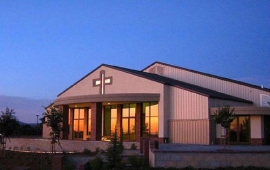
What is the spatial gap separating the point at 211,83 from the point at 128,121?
10077 mm

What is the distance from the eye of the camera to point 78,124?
47.0 meters

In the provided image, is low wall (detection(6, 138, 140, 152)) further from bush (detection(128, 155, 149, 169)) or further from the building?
bush (detection(128, 155, 149, 169))

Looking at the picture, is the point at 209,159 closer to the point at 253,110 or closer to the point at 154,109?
the point at 253,110

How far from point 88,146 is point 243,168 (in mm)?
16634

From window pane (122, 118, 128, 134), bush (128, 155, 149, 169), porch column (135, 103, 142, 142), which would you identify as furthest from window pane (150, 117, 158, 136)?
bush (128, 155, 149, 169)

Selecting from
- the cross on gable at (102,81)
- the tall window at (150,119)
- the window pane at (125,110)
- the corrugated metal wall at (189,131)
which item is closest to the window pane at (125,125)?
the window pane at (125,110)

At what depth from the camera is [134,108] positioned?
40906 mm

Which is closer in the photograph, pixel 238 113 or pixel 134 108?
pixel 238 113

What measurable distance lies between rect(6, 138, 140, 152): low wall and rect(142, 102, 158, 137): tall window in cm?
590

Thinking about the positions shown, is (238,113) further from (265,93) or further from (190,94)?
(265,93)

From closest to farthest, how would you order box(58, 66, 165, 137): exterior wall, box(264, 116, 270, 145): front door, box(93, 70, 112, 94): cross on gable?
box(264, 116, 270, 145): front door → box(58, 66, 165, 137): exterior wall → box(93, 70, 112, 94): cross on gable

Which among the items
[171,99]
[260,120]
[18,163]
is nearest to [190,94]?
[171,99]

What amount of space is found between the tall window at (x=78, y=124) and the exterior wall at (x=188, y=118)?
1212 centimetres

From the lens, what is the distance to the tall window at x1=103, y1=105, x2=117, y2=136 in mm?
42938
